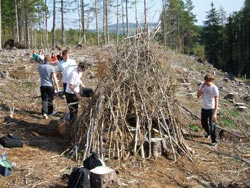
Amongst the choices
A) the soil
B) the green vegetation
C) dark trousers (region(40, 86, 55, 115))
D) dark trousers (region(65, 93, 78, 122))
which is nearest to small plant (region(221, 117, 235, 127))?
the soil

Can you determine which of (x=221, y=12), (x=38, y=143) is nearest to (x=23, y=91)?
(x=38, y=143)

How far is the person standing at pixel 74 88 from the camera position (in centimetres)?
691

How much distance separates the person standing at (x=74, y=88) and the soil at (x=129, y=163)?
52 cm

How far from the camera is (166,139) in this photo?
6.35 meters

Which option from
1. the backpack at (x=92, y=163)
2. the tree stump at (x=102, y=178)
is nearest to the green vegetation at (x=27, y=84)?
the backpack at (x=92, y=163)

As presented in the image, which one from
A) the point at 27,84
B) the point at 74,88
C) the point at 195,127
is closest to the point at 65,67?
the point at 74,88

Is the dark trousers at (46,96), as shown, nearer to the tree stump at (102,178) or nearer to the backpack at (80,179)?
the tree stump at (102,178)

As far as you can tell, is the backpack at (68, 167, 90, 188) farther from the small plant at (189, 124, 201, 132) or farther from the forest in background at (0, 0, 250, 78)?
the forest in background at (0, 0, 250, 78)

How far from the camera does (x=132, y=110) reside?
21.3 ft

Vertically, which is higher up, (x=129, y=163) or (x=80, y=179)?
(x=80, y=179)

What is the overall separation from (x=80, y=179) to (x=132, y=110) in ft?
7.21

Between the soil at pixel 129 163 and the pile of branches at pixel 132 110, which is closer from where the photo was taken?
the soil at pixel 129 163

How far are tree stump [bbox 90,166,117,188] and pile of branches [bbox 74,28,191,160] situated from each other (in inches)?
36.6

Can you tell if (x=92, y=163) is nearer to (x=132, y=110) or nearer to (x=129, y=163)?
(x=129, y=163)
